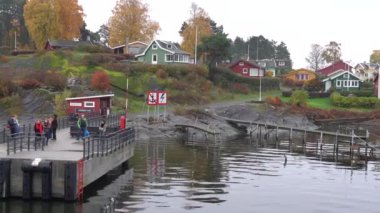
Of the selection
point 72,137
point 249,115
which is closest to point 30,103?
point 249,115

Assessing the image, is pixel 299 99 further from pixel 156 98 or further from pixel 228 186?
pixel 228 186

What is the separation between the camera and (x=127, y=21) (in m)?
125

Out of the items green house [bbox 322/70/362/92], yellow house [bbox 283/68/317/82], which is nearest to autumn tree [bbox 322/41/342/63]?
yellow house [bbox 283/68/317/82]

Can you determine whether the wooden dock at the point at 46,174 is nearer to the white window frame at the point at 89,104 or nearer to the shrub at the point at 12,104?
the white window frame at the point at 89,104

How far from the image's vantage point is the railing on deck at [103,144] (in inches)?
1160

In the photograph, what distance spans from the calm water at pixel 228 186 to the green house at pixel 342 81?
240 ft

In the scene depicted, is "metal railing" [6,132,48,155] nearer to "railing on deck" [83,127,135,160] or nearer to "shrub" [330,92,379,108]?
"railing on deck" [83,127,135,160]

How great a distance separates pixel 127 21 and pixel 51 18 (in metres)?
17.7

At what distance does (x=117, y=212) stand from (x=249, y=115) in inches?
2403

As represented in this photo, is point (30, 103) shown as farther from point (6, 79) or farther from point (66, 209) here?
point (66, 209)

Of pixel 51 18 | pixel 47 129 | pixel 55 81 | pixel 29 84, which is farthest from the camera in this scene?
pixel 51 18

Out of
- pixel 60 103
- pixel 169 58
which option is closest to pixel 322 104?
pixel 169 58

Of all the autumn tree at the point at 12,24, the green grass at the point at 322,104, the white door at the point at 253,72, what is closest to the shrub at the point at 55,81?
the green grass at the point at 322,104

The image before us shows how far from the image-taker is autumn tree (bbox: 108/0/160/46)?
407ft
